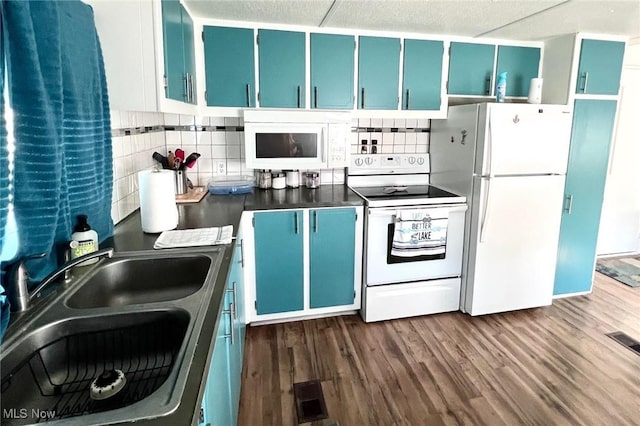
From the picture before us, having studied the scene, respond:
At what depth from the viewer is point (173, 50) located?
1760 millimetres

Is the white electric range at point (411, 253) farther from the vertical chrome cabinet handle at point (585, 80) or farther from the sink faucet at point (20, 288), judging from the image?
the sink faucet at point (20, 288)

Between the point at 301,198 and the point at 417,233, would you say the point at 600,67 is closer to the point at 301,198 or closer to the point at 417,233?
the point at 417,233

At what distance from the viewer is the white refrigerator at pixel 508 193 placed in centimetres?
251

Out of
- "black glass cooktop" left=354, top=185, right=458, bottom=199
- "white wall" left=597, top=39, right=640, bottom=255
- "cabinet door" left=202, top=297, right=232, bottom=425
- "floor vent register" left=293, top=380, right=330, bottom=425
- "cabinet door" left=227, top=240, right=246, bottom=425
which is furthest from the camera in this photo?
"white wall" left=597, top=39, right=640, bottom=255

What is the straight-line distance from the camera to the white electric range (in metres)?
2.55

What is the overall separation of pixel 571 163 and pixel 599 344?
1.30 metres

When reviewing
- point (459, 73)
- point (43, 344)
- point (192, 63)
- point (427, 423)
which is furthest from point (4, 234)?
point (459, 73)

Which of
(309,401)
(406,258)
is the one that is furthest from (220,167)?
(309,401)

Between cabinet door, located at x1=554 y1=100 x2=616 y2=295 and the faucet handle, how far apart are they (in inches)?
129

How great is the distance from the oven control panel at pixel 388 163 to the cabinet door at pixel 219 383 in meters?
1.97

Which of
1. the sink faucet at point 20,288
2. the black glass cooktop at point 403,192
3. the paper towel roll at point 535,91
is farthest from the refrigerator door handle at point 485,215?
the sink faucet at point 20,288

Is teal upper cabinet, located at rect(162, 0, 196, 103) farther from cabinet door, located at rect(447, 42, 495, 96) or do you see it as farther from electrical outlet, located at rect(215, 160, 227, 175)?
cabinet door, located at rect(447, 42, 495, 96)

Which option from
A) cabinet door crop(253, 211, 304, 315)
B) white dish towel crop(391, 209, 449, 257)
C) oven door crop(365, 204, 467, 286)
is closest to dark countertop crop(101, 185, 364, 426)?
cabinet door crop(253, 211, 304, 315)

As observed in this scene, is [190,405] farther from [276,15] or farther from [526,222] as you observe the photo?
[526,222]
